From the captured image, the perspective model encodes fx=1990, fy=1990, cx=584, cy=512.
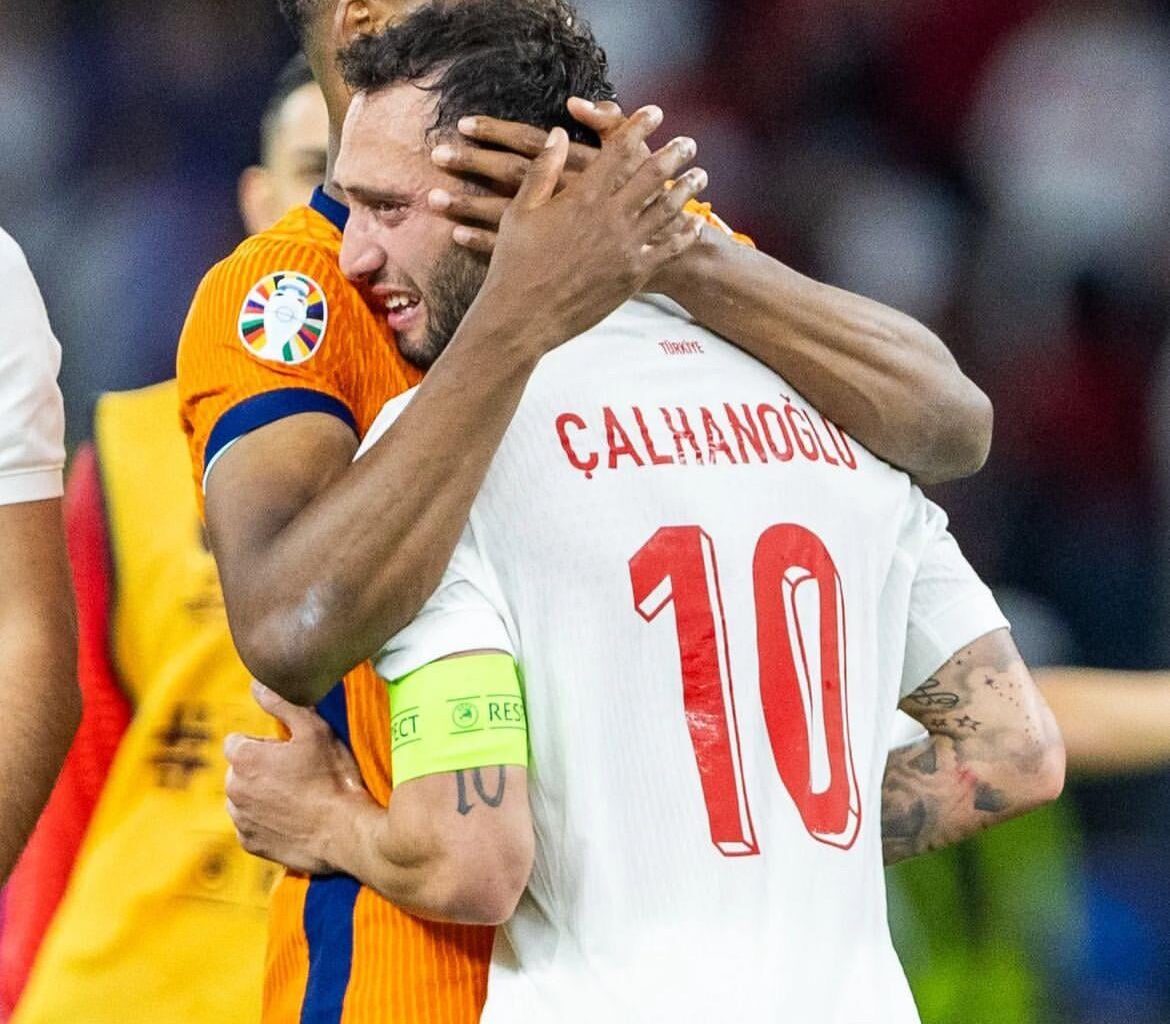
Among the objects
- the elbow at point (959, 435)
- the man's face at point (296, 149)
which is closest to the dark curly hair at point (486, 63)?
the elbow at point (959, 435)

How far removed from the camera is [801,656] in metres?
1.87

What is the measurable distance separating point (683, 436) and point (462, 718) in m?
0.34

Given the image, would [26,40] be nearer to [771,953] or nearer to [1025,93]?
[1025,93]

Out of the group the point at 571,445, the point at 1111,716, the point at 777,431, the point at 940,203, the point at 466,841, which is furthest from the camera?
the point at 940,203

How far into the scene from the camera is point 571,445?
1.83 m

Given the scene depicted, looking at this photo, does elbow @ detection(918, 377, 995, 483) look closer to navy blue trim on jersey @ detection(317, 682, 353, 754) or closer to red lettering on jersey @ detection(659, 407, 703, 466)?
red lettering on jersey @ detection(659, 407, 703, 466)

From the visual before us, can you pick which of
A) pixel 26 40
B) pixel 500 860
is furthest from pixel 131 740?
pixel 26 40

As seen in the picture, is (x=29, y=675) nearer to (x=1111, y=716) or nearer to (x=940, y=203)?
(x=1111, y=716)

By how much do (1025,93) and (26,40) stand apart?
2.51 meters

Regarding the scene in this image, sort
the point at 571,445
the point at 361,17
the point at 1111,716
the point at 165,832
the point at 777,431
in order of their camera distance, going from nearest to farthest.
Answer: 1. the point at 571,445
2. the point at 777,431
3. the point at 361,17
4. the point at 165,832
5. the point at 1111,716

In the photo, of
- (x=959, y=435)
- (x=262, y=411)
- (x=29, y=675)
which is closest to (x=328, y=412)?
(x=262, y=411)

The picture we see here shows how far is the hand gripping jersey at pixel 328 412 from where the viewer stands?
191 centimetres

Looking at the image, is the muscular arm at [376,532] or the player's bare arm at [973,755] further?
the player's bare arm at [973,755]

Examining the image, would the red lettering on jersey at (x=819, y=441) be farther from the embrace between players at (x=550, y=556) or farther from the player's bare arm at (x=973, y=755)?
the player's bare arm at (x=973, y=755)
